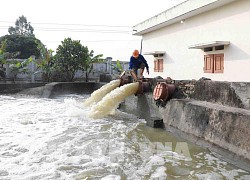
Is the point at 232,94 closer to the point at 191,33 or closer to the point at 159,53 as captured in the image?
the point at 191,33

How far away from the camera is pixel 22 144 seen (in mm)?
4727

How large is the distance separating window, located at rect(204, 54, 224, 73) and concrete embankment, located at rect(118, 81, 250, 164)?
372 cm

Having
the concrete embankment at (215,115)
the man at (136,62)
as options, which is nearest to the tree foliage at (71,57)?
the man at (136,62)

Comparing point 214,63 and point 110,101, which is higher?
point 214,63

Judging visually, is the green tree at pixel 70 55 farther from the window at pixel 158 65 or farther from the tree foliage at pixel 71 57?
the window at pixel 158 65

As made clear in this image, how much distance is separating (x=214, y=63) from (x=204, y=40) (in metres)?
1.14

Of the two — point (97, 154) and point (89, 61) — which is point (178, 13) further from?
point (97, 154)

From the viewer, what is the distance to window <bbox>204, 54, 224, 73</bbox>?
9.10 meters

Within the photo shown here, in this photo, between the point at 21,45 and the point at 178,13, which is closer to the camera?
the point at 178,13

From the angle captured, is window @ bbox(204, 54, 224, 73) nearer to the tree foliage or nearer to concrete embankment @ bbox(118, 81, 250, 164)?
concrete embankment @ bbox(118, 81, 250, 164)

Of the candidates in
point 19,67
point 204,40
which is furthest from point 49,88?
point 204,40

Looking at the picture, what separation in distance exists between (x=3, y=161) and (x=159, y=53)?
10.6 metres

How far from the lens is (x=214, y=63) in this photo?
9.37 m

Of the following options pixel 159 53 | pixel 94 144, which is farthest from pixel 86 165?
pixel 159 53
